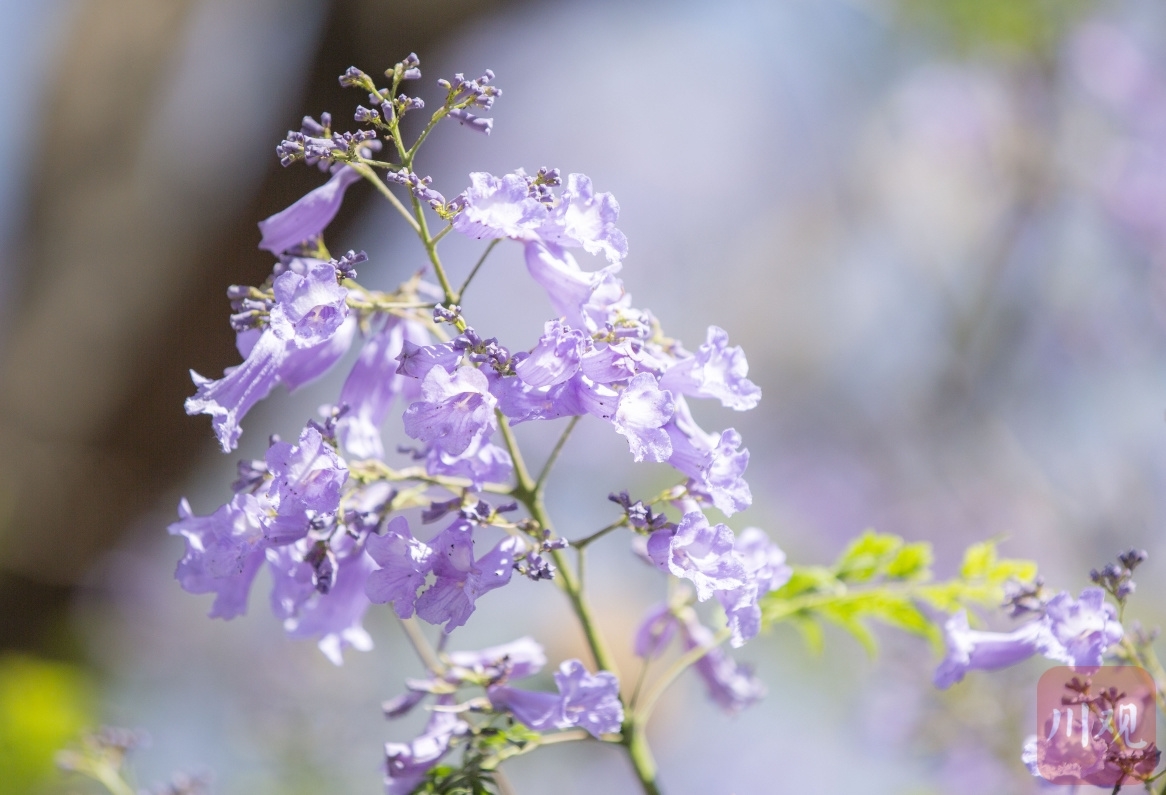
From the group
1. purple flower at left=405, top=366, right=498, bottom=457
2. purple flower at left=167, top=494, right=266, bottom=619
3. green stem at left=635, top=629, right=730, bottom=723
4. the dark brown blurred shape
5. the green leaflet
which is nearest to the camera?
purple flower at left=405, top=366, right=498, bottom=457

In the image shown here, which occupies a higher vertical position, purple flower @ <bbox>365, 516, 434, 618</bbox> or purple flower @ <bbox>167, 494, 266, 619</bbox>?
purple flower @ <bbox>167, 494, 266, 619</bbox>

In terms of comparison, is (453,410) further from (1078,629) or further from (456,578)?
(1078,629)

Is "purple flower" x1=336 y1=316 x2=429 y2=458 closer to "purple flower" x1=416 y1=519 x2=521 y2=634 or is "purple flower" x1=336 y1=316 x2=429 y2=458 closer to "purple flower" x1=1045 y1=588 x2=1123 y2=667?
"purple flower" x1=416 y1=519 x2=521 y2=634

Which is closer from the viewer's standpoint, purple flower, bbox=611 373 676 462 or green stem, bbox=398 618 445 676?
purple flower, bbox=611 373 676 462

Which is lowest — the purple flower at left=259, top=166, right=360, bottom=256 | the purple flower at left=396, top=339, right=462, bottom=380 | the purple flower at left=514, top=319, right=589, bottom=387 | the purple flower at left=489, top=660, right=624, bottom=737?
the purple flower at left=489, top=660, right=624, bottom=737

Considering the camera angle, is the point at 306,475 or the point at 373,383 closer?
the point at 306,475

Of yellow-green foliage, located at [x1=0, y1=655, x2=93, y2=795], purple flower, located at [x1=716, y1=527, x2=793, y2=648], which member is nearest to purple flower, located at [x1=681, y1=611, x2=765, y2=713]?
purple flower, located at [x1=716, y1=527, x2=793, y2=648]

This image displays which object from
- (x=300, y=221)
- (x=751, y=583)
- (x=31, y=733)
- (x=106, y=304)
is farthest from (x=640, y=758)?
(x=106, y=304)

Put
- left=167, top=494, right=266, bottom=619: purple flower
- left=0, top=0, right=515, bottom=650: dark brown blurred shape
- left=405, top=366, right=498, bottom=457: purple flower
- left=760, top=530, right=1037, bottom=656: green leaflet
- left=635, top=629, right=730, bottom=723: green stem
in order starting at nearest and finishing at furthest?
left=405, top=366, right=498, bottom=457: purple flower → left=167, top=494, right=266, bottom=619: purple flower → left=635, top=629, right=730, bottom=723: green stem → left=760, top=530, right=1037, bottom=656: green leaflet → left=0, top=0, right=515, bottom=650: dark brown blurred shape

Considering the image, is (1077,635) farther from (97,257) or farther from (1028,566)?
(97,257)
